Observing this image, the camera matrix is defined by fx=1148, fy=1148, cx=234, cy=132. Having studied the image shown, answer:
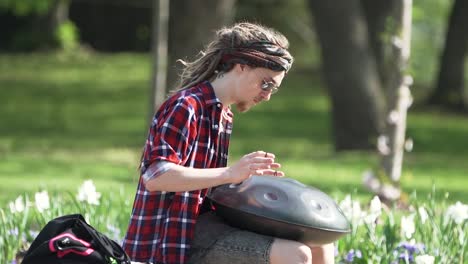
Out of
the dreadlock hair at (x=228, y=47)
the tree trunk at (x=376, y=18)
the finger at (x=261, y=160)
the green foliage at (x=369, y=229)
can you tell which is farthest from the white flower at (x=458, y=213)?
the tree trunk at (x=376, y=18)

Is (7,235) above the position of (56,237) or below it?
below

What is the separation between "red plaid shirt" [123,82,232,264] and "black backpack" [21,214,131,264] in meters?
0.22

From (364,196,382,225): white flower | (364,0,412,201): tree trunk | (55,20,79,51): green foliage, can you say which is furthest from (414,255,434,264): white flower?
(55,20,79,51): green foliage

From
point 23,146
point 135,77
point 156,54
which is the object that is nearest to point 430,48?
point 135,77

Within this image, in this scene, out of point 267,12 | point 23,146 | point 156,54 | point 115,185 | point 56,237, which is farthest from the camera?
point 267,12

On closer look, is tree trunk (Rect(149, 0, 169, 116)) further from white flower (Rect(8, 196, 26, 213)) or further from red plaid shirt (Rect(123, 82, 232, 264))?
red plaid shirt (Rect(123, 82, 232, 264))

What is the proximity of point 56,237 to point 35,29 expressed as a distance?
23.8 meters

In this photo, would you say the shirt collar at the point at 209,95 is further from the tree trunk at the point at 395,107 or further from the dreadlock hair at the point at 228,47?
the tree trunk at the point at 395,107

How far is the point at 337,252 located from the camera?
5172 millimetres

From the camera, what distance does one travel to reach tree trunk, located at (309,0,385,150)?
46.8 ft

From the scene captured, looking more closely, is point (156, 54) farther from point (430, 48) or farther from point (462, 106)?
point (430, 48)

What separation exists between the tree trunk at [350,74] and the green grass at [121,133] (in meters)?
0.51

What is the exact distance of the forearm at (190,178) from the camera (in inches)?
150

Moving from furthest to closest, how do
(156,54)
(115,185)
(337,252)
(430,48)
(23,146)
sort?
(430,48), (23,146), (156,54), (115,185), (337,252)
